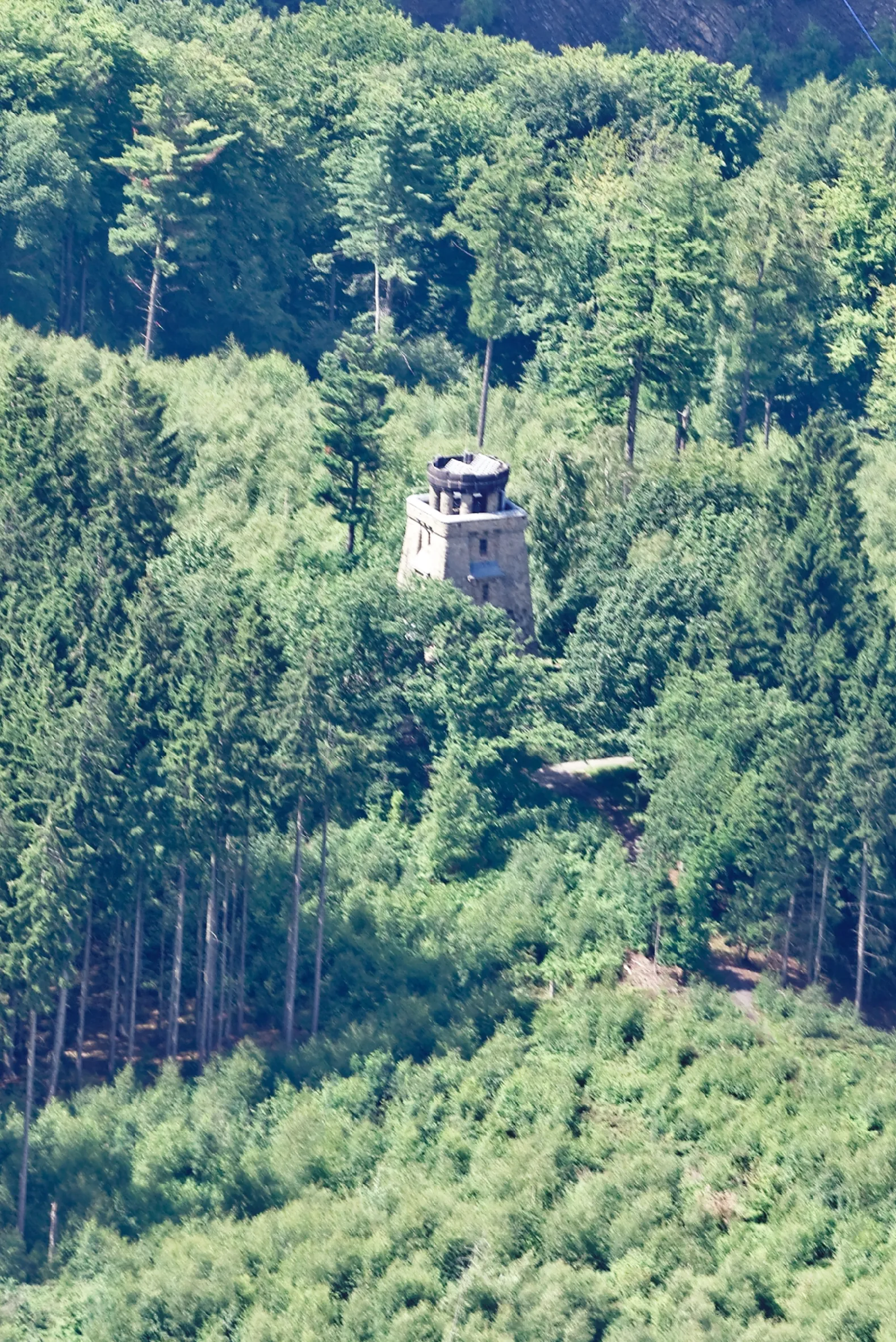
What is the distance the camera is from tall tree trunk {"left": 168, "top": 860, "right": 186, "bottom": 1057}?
76000 millimetres

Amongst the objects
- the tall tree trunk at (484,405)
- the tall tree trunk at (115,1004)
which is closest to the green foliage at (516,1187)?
the tall tree trunk at (115,1004)

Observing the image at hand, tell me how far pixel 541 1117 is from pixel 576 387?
37811 millimetres

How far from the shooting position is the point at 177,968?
7588cm

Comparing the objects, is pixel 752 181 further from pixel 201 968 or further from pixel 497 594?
pixel 201 968

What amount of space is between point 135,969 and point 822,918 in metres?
23.0

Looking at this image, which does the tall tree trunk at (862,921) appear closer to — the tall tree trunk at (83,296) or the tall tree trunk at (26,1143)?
the tall tree trunk at (26,1143)

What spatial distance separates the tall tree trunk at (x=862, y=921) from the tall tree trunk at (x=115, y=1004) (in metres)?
24.6

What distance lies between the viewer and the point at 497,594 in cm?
8881

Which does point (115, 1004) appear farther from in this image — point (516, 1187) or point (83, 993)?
point (516, 1187)

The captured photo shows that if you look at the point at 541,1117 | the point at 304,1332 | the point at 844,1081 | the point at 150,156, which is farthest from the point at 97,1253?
the point at 150,156

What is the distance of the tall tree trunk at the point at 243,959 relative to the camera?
78.4 meters

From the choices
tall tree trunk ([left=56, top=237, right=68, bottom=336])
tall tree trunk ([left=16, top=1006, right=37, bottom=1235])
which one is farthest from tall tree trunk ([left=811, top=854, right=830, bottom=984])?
tall tree trunk ([left=56, top=237, right=68, bottom=336])

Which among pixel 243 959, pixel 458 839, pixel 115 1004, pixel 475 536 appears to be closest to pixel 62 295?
pixel 475 536

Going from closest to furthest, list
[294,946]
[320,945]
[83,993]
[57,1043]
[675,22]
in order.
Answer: [57,1043], [83,993], [294,946], [320,945], [675,22]
